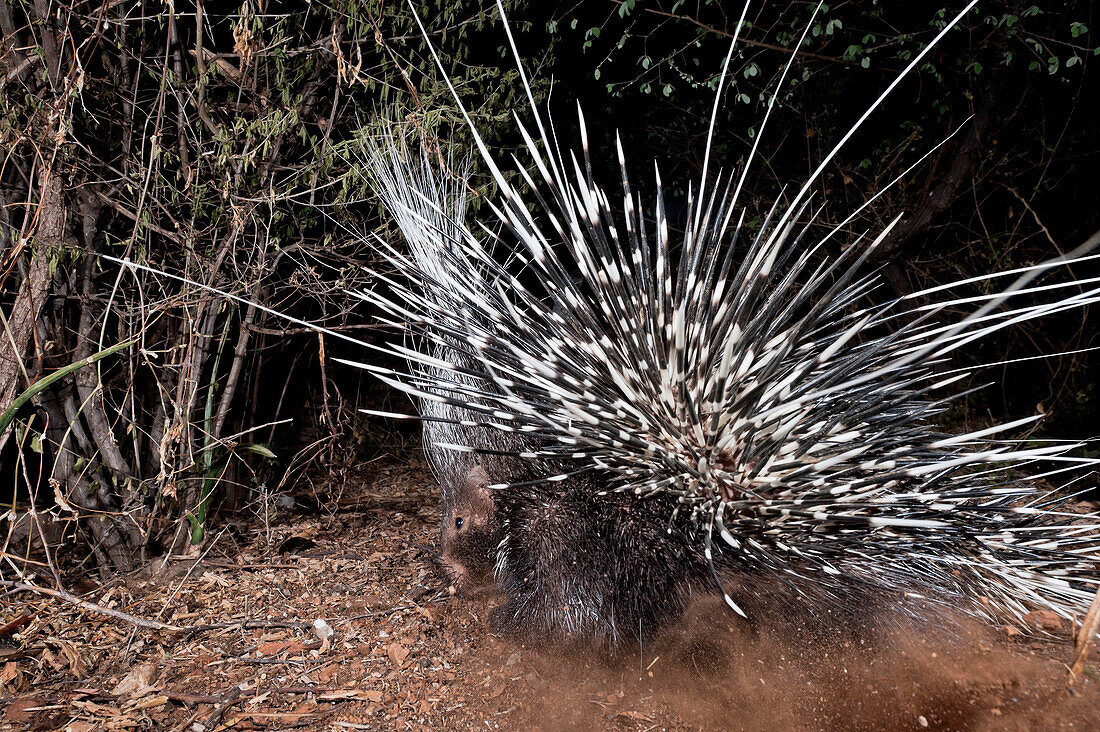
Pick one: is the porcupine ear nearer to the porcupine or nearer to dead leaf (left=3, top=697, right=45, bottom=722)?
the porcupine

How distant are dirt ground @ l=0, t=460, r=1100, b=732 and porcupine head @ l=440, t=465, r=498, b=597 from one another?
3.3 inches

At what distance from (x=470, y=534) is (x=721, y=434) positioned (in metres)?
1.12

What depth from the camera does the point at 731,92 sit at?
4500mm

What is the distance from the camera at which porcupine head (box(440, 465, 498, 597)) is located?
8.59 feet

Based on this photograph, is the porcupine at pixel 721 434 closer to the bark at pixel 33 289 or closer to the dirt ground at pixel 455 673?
the dirt ground at pixel 455 673

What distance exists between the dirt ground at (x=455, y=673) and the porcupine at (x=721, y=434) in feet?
0.50

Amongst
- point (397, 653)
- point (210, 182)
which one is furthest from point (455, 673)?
point (210, 182)

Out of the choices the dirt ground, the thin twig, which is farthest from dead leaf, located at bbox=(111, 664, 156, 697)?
the thin twig

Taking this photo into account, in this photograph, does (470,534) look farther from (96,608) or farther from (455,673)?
(96,608)

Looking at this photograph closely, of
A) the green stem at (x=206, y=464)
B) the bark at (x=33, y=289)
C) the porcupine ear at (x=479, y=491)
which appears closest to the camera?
the bark at (x=33, y=289)

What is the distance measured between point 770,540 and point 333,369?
9.82 ft

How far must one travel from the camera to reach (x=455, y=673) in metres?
2.31

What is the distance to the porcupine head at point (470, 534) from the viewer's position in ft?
8.59

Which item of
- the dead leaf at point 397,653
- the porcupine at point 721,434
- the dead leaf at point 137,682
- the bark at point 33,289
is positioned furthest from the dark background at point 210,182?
the dead leaf at point 397,653
